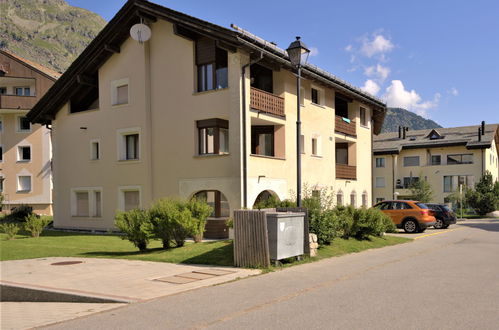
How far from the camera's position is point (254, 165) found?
20.2 metres

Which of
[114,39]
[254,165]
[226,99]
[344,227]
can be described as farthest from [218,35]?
[344,227]

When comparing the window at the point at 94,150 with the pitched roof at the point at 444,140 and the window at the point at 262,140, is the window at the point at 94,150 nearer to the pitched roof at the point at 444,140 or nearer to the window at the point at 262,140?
the window at the point at 262,140

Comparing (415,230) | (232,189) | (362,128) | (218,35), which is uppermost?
(218,35)

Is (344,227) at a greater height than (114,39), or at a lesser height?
lesser

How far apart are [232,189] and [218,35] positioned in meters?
6.21

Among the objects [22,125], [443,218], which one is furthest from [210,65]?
[22,125]

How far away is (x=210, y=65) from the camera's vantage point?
822 inches

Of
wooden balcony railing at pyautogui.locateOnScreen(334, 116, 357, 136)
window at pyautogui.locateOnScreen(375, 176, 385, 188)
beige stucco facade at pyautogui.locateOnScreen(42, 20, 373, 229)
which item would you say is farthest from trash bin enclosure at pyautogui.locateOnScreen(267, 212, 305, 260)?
window at pyautogui.locateOnScreen(375, 176, 385, 188)

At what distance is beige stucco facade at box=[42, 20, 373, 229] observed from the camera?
788 inches

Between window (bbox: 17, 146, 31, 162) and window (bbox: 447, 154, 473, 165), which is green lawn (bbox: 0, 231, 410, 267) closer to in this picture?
window (bbox: 17, 146, 31, 162)

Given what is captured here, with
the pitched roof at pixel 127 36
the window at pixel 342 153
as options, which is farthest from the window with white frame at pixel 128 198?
the window at pixel 342 153

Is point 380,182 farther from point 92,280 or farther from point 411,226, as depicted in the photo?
point 92,280

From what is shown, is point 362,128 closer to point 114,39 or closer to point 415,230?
point 415,230

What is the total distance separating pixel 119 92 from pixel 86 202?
632cm
